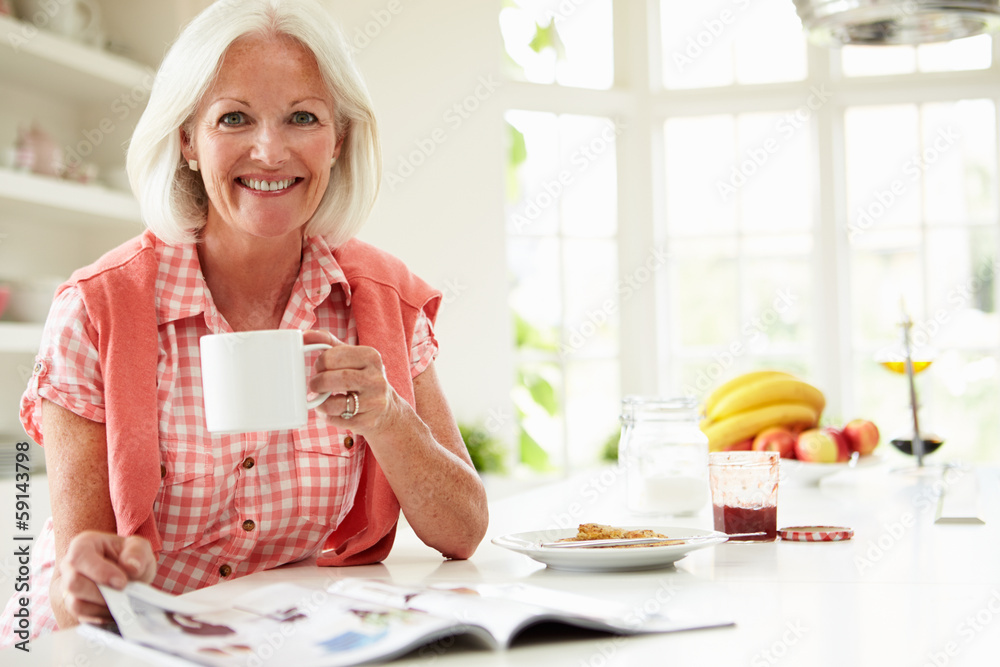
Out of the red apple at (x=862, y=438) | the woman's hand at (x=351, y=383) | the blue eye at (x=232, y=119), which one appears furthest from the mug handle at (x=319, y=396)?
the red apple at (x=862, y=438)

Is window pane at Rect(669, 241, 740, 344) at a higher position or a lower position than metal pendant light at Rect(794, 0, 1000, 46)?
lower

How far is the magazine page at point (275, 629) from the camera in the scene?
28.6 inches

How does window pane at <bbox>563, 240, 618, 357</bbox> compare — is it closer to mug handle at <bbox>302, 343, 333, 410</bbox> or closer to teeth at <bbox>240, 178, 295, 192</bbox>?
teeth at <bbox>240, 178, 295, 192</bbox>

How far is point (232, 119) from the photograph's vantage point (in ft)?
4.33

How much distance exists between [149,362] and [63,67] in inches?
82.5

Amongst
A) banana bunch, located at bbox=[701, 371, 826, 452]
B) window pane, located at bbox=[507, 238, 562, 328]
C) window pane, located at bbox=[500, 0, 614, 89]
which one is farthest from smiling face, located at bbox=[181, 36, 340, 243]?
window pane, located at bbox=[500, 0, 614, 89]

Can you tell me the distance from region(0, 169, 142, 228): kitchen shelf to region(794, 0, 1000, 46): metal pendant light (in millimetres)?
2007

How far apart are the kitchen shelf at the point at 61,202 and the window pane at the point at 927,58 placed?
10.9 feet

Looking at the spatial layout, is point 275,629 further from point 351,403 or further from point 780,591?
point 780,591

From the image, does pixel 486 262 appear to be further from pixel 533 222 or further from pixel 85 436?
pixel 85 436

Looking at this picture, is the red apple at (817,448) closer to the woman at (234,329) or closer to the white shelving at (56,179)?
the woman at (234,329)

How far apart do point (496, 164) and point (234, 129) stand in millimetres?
3173

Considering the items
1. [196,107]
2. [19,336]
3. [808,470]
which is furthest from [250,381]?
[19,336]

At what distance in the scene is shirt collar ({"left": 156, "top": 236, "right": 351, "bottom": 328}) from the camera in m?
1.30
